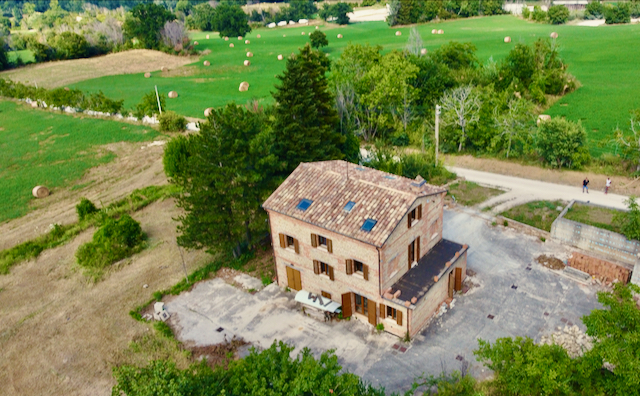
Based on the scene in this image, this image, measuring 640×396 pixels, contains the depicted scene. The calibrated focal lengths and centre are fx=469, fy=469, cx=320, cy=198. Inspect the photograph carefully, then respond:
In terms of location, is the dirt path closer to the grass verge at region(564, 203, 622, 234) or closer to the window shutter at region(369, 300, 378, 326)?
the window shutter at region(369, 300, 378, 326)

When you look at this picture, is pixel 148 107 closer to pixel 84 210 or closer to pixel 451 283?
pixel 84 210

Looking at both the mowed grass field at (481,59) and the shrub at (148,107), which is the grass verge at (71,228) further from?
the mowed grass field at (481,59)

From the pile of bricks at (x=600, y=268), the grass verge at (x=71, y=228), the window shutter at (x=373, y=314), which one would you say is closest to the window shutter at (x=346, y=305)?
the window shutter at (x=373, y=314)

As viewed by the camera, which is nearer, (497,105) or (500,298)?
(500,298)

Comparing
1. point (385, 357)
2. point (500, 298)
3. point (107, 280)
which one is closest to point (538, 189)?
point (500, 298)

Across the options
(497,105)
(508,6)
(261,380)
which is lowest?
(261,380)

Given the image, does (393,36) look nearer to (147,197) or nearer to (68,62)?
(68,62)
